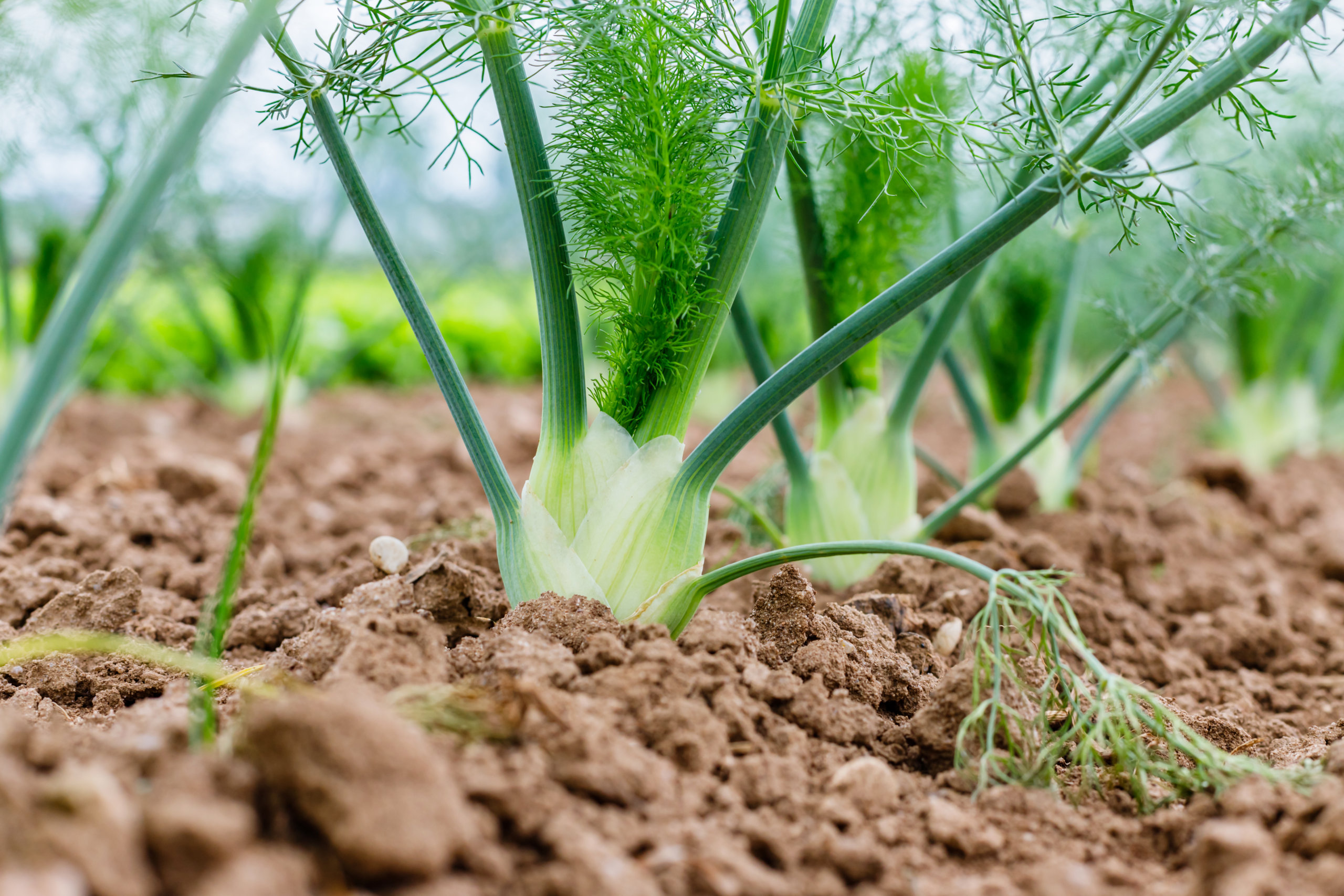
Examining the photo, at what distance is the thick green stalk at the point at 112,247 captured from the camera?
0.72m

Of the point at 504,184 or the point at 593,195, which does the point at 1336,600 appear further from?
the point at 504,184

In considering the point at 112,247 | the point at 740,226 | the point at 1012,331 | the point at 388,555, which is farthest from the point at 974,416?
the point at 112,247

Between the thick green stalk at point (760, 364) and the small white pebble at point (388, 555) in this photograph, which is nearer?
the small white pebble at point (388, 555)

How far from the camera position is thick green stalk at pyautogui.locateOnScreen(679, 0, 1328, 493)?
3.35 ft

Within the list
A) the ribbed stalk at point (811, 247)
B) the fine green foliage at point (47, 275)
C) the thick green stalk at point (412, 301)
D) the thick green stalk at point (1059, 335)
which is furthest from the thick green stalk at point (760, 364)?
the fine green foliage at point (47, 275)

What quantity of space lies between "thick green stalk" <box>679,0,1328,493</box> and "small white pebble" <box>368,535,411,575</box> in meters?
0.55

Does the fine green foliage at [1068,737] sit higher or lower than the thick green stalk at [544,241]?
lower

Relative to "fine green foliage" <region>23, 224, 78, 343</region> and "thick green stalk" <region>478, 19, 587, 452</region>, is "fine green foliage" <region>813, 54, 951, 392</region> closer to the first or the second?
"thick green stalk" <region>478, 19, 587, 452</region>

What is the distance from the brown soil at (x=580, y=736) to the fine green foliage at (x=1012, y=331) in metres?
0.62

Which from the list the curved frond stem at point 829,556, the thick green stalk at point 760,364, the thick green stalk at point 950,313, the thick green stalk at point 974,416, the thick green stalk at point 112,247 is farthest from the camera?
the thick green stalk at point 974,416

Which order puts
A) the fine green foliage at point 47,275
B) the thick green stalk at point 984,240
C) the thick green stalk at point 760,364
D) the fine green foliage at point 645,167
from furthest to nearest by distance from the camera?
the fine green foliage at point 47,275
the thick green stalk at point 760,364
the fine green foliage at point 645,167
the thick green stalk at point 984,240

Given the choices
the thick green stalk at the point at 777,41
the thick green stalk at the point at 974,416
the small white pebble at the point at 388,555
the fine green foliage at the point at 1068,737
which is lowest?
the fine green foliage at the point at 1068,737

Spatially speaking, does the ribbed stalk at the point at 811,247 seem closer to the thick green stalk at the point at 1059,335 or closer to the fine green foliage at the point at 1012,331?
the fine green foliage at the point at 1012,331

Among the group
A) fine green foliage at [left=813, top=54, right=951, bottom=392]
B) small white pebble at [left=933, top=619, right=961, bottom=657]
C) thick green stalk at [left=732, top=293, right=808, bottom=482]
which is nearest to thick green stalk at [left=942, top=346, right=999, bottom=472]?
fine green foliage at [left=813, top=54, right=951, bottom=392]
